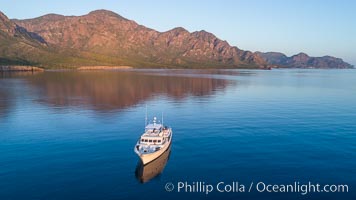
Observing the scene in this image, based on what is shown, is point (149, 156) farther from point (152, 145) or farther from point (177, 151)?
point (177, 151)

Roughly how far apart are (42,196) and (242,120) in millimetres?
64997

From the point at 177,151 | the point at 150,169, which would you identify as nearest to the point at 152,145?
the point at 150,169

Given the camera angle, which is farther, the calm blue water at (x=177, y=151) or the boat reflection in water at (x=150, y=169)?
the boat reflection in water at (x=150, y=169)

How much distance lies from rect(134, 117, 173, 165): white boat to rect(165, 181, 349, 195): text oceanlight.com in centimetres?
781

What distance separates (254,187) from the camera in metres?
44.4

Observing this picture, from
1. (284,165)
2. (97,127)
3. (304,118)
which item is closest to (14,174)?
(97,127)

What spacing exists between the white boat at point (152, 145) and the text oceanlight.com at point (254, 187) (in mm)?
7806

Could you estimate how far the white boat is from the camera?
169 ft

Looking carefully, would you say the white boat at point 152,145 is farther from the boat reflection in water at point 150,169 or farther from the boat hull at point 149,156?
the boat reflection in water at point 150,169

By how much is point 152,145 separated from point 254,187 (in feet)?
67.7

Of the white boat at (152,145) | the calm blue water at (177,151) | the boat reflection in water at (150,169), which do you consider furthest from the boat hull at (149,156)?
the calm blue water at (177,151)

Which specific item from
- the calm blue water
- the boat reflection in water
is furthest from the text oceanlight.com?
the boat reflection in water

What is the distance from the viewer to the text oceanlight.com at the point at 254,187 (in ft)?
143

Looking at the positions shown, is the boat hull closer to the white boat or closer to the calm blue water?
the white boat
